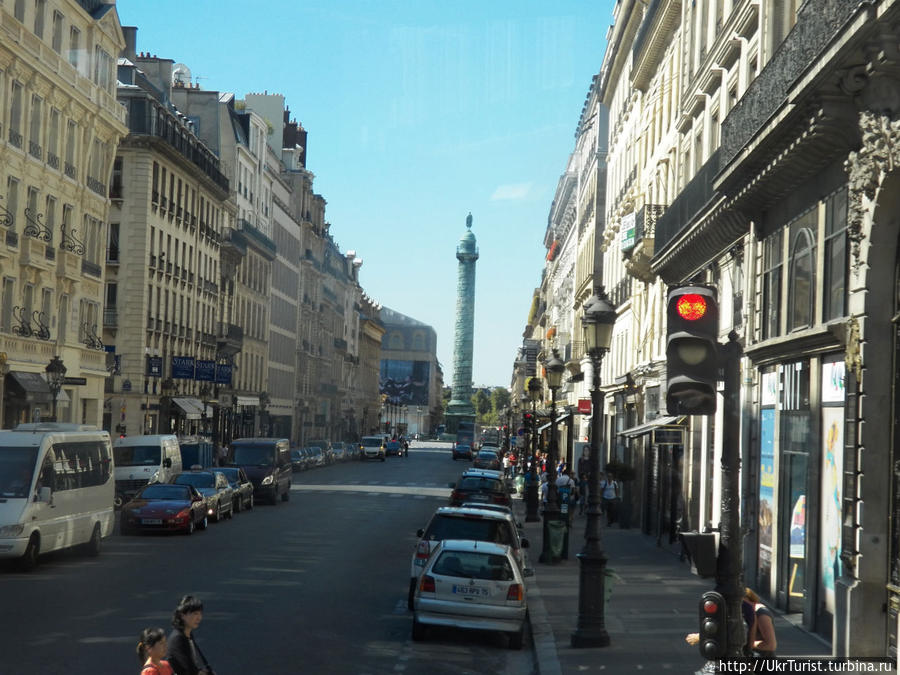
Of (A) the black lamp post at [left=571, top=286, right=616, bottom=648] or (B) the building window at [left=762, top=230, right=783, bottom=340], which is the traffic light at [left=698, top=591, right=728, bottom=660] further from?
(B) the building window at [left=762, top=230, right=783, bottom=340]

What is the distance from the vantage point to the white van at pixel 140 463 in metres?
42.1

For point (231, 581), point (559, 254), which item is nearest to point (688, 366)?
point (231, 581)

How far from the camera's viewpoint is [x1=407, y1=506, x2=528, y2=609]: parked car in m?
19.9

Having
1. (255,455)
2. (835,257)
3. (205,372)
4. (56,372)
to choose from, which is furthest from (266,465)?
(835,257)

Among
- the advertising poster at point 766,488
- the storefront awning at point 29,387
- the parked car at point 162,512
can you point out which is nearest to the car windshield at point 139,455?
the storefront awning at point 29,387

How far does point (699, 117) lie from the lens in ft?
107

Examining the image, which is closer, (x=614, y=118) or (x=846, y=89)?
(x=846, y=89)

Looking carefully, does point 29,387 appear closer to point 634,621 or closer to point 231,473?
point 231,473

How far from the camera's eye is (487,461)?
83000 millimetres

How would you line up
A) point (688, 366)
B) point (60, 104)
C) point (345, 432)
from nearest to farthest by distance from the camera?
point (688, 366), point (60, 104), point (345, 432)

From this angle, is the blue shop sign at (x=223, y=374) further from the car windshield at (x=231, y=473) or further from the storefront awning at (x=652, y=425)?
the storefront awning at (x=652, y=425)

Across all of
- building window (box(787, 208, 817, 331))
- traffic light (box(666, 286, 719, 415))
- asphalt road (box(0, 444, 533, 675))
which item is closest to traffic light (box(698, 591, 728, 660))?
traffic light (box(666, 286, 719, 415))

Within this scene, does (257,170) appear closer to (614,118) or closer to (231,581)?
(614,118)

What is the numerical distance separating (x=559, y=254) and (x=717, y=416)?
261 ft
